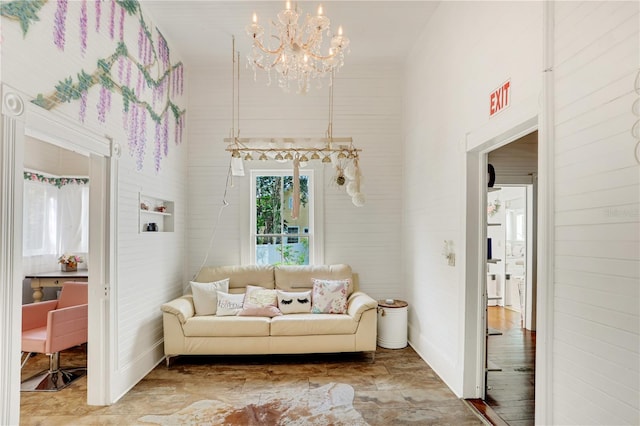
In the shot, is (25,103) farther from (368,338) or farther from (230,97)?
(368,338)

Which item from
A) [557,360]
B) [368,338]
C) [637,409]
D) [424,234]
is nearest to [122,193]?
[368,338]

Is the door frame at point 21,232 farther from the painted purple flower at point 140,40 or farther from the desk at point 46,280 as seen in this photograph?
the desk at point 46,280

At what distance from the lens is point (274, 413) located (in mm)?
2939

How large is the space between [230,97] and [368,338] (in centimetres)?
355

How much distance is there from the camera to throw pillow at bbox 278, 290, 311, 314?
430 centimetres

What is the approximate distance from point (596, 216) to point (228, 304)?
352cm

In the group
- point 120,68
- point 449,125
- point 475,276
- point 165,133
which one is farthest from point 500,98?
point 165,133

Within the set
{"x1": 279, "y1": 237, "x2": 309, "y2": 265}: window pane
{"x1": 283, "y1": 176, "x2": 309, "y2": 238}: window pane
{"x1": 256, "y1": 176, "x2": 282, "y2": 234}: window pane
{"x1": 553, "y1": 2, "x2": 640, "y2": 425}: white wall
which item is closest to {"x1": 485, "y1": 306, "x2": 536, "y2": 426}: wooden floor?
{"x1": 553, "y1": 2, "x2": 640, "y2": 425}: white wall

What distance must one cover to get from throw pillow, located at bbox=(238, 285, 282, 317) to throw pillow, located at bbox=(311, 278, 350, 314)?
1.47 feet

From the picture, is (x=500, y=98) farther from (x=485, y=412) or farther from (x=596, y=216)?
(x=485, y=412)

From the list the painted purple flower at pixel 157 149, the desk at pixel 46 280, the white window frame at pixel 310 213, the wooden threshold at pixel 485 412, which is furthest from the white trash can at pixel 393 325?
the desk at pixel 46 280

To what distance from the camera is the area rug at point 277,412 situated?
111 inches

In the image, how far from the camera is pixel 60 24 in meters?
2.48

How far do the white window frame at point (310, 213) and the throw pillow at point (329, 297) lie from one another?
2.13 ft
